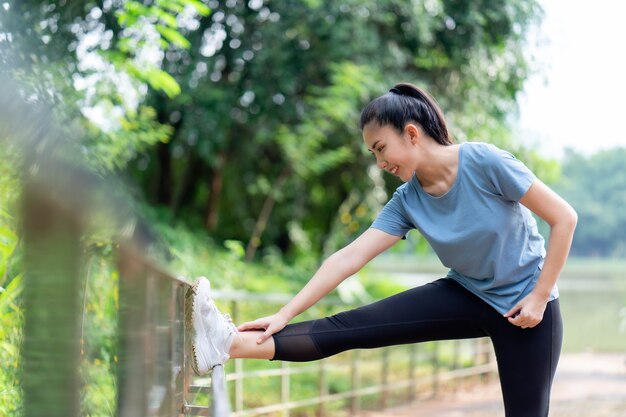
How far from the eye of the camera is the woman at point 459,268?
2.55 meters

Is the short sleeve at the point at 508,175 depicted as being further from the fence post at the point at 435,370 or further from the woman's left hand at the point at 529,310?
the fence post at the point at 435,370

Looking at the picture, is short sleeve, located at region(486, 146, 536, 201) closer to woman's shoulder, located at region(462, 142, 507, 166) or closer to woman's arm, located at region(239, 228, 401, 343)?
woman's shoulder, located at region(462, 142, 507, 166)

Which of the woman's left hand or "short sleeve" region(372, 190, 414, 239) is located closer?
the woman's left hand

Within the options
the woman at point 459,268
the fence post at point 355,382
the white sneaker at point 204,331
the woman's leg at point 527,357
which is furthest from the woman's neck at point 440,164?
the fence post at point 355,382

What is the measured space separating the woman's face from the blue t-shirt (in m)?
0.15

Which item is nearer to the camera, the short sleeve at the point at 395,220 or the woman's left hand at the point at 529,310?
the woman's left hand at the point at 529,310

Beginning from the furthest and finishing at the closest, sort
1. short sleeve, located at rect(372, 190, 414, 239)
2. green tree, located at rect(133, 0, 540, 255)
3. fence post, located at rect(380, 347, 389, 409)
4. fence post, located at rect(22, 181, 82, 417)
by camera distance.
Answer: green tree, located at rect(133, 0, 540, 255), fence post, located at rect(380, 347, 389, 409), short sleeve, located at rect(372, 190, 414, 239), fence post, located at rect(22, 181, 82, 417)

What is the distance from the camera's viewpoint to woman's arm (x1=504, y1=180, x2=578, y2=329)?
2.50 meters

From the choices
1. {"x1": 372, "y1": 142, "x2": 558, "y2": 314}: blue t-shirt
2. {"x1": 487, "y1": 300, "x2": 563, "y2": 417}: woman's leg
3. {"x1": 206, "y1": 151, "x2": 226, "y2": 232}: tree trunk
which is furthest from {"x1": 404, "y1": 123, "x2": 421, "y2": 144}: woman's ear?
{"x1": 206, "y1": 151, "x2": 226, "y2": 232}: tree trunk

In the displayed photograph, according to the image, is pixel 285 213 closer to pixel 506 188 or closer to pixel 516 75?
pixel 516 75

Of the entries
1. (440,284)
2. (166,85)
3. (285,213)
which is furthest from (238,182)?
(440,284)

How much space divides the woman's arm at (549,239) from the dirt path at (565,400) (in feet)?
18.6

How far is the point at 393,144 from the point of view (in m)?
2.57

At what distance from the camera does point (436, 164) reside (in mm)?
2611
